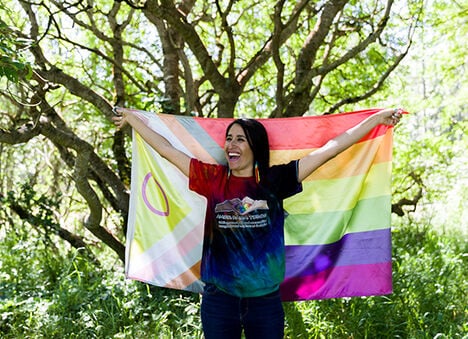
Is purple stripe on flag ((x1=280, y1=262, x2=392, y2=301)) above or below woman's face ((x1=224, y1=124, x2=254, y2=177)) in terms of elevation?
below

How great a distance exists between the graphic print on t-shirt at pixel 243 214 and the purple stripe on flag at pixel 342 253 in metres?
1.03

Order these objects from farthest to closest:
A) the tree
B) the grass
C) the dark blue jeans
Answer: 1. the tree
2. the grass
3. the dark blue jeans

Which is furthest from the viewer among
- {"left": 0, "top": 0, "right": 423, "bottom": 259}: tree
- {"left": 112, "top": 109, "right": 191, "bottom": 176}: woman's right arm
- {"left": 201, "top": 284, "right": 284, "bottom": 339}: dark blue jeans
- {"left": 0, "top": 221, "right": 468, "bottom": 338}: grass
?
{"left": 0, "top": 0, "right": 423, "bottom": 259}: tree

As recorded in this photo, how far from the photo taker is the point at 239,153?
3.04 meters

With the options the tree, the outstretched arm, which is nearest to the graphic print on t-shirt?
the outstretched arm

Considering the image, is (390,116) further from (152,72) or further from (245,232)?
(152,72)

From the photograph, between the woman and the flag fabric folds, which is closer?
the woman

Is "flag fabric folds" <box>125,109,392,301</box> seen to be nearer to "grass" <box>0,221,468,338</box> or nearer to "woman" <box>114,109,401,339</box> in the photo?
"woman" <box>114,109,401,339</box>

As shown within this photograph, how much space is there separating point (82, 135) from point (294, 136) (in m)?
5.57

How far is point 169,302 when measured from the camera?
493cm

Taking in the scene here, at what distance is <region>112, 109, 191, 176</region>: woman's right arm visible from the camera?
326cm

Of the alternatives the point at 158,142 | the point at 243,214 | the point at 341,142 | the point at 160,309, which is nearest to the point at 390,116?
the point at 341,142

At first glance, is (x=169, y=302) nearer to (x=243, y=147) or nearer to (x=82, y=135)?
(x=243, y=147)

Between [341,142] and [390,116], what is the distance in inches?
15.3
